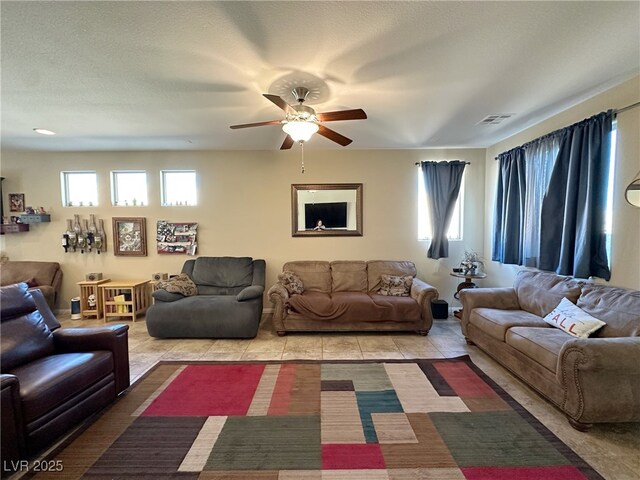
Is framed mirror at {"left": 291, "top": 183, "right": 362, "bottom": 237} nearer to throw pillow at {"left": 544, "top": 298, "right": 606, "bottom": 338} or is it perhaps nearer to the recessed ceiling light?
throw pillow at {"left": 544, "top": 298, "right": 606, "bottom": 338}

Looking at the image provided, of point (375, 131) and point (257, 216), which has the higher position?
point (375, 131)

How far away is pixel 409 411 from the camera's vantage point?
2176 mm

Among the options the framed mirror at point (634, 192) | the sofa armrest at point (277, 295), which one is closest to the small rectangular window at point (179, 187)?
the sofa armrest at point (277, 295)

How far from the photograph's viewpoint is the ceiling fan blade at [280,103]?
202cm

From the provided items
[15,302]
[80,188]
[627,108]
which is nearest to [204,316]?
[15,302]

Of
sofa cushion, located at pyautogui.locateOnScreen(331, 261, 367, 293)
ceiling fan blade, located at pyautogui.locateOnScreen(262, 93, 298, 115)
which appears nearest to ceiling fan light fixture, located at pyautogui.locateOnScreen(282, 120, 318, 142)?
ceiling fan blade, located at pyautogui.locateOnScreen(262, 93, 298, 115)

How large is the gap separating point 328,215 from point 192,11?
10.9ft

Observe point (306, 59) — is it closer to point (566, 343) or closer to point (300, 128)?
point (300, 128)

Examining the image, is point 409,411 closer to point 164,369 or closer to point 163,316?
point 164,369

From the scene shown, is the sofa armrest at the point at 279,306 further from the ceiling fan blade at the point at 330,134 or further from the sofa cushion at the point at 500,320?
the sofa cushion at the point at 500,320

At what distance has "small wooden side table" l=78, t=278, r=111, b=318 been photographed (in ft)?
14.3

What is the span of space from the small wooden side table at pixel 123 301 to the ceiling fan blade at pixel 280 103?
3.75m

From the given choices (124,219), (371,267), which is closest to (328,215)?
(371,267)

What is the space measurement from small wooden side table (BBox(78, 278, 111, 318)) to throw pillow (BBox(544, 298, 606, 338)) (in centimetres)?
597
